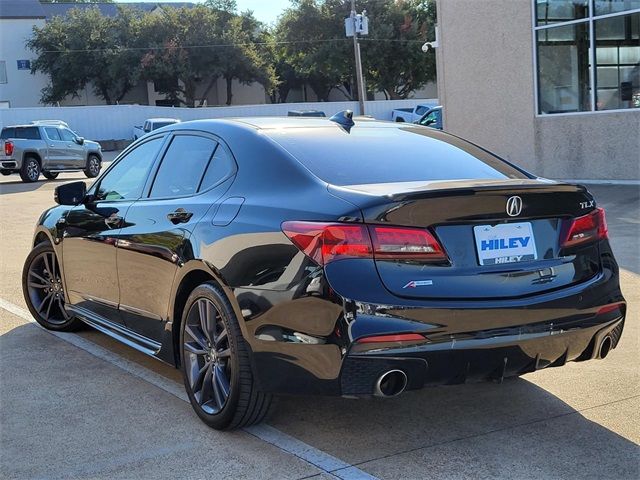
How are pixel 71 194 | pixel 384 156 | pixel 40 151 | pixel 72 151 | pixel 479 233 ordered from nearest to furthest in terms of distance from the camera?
1. pixel 479 233
2. pixel 384 156
3. pixel 71 194
4. pixel 40 151
5. pixel 72 151

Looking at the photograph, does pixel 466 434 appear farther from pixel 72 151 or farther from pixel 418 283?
pixel 72 151

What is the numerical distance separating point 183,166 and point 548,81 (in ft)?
37.2

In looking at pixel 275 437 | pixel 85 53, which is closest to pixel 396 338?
pixel 275 437

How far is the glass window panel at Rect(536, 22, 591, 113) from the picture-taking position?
1384cm

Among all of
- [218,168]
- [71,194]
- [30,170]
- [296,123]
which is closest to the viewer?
[218,168]

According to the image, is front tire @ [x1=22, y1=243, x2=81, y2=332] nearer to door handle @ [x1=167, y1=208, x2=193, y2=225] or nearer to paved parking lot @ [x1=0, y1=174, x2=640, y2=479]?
paved parking lot @ [x1=0, y1=174, x2=640, y2=479]

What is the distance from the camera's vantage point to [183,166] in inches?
190

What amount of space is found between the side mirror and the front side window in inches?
6.2

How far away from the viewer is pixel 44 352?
5832 millimetres

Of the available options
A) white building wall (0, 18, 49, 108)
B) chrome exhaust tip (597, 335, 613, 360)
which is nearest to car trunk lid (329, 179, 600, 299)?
chrome exhaust tip (597, 335, 613, 360)

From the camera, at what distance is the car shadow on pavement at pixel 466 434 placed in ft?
11.8

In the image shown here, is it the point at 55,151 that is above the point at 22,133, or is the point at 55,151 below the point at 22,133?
below

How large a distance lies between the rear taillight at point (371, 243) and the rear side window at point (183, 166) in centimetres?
127

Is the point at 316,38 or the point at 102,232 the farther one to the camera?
the point at 316,38
